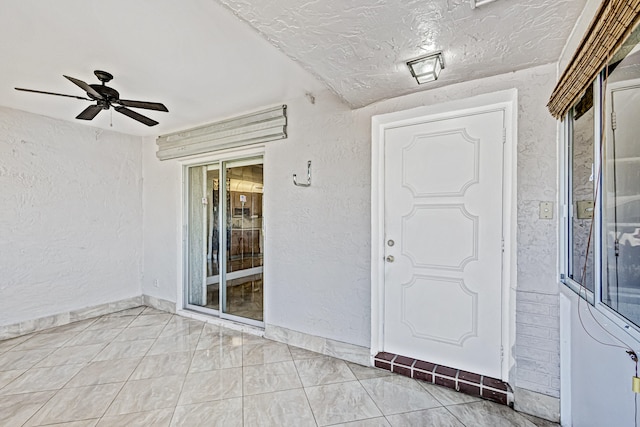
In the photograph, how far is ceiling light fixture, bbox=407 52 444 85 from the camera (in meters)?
1.84

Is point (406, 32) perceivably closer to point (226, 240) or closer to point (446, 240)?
point (446, 240)

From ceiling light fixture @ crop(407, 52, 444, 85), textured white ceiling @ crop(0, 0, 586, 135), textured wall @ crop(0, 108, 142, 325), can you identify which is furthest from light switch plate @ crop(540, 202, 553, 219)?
textured wall @ crop(0, 108, 142, 325)

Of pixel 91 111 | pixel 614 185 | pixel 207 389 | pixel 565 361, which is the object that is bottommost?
pixel 207 389

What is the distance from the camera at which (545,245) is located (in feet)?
6.46

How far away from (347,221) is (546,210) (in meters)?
1.42

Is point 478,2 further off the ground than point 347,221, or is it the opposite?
point 478,2

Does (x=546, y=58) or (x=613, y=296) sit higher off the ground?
(x=546, y=58)

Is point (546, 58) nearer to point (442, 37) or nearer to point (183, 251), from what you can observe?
point (442, 37)

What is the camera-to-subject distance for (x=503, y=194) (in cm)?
212

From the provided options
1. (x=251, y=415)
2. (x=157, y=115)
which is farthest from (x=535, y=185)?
(x=157, y=115)

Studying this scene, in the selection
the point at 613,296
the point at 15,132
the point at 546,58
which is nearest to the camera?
the point at 613,296

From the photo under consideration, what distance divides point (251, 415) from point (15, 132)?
12.4 ft

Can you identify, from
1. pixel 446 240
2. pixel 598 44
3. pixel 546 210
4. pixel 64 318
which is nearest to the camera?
pixel 598 44

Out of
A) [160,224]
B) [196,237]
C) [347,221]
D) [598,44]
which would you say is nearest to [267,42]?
[347,221]
